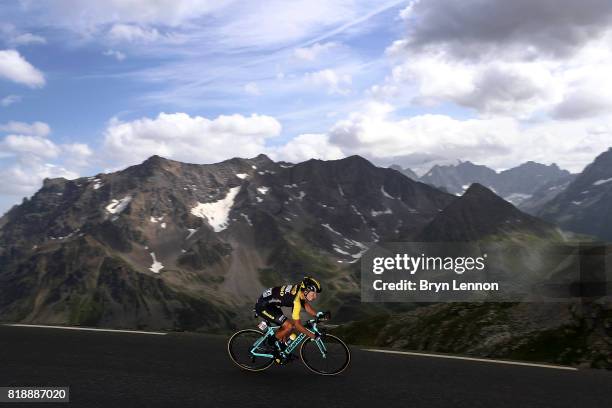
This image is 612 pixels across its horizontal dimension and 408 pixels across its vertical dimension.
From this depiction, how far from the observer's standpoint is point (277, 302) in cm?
1266

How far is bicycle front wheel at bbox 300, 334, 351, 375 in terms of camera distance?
1191cm

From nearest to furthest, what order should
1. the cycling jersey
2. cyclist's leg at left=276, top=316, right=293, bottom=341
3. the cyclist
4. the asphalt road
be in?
the asphalt road
the cyclist
the cycling jersey
cyclist's leg at left=276, top=316, right=293, bottom=341

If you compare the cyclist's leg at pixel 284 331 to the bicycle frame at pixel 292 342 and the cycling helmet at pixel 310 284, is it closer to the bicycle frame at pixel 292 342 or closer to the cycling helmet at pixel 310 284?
the bicycle frame at pixel 292 342

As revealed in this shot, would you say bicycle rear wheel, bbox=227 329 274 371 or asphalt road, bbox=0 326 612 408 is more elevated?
bicycle rear wheel, bbox=227 329 274 371

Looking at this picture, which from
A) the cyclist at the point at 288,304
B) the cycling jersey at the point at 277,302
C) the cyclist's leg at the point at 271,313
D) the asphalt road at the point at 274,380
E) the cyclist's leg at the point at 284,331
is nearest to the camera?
the asphalt road at the point at 274,380

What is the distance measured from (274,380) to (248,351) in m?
1.36

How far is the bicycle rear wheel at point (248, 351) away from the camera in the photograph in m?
12.4

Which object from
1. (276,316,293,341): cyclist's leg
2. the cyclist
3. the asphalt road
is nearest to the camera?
the asphalt road

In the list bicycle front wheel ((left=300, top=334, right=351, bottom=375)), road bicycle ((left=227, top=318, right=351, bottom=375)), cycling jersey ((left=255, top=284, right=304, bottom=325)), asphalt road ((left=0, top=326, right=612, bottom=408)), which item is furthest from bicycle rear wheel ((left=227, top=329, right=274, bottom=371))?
bicycle front wheel ((left=300, top=334, right=351, bottom=375))

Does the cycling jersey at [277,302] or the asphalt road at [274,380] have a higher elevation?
the cycling jersey at [277,302]

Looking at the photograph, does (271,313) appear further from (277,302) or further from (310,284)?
(310,284)

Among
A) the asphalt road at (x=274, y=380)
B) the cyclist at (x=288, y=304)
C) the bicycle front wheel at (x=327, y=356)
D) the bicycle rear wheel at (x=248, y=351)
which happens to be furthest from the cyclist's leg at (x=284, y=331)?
the asphalt road at (x=274, y=380)

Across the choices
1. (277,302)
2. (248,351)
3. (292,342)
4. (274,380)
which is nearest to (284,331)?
(292,342)

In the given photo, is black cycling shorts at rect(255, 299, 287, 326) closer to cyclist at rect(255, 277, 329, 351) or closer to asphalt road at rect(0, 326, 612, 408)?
cyclist at rect(255, 277, 329, 351)
